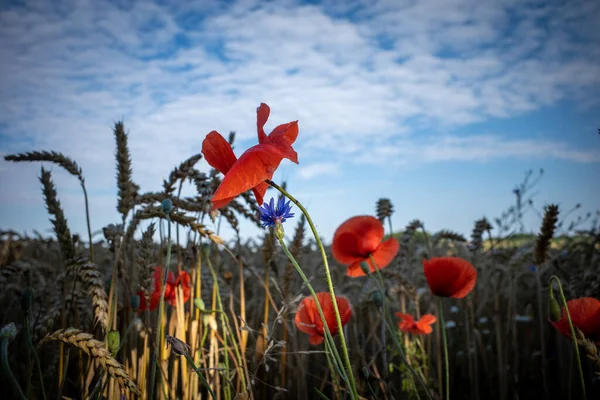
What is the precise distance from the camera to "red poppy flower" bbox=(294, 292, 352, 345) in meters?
1.34

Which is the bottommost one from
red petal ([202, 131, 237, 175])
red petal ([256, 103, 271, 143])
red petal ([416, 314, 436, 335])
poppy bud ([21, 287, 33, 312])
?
red petal ([416, 314, 436, 335])

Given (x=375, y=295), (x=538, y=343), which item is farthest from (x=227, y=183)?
(x=538, y=343)

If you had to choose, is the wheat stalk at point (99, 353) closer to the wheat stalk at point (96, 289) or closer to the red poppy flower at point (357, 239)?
the wheat stalk at point (96, 289)

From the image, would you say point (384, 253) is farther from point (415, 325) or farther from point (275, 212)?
point (275, 212)

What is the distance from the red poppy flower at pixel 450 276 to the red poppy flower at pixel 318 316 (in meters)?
0.37

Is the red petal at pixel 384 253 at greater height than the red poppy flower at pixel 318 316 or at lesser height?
greater

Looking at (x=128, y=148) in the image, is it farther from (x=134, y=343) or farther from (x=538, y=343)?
(x=538, y=343)

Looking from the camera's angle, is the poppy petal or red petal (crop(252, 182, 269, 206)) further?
the poppy petal

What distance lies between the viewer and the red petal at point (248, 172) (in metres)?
0.78

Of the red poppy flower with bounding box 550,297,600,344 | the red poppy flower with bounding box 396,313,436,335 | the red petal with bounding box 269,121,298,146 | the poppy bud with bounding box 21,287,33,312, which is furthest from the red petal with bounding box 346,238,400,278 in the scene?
the poppy bud with bounding box 21,287,33,312

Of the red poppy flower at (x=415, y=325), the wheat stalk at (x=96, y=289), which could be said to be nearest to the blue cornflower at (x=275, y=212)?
the wheat stalk at (x=96, y=289)

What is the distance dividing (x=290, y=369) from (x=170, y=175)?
1.02 metres

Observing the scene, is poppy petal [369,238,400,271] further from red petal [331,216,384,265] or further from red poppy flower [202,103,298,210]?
red poppy flower [202,103,298,210]

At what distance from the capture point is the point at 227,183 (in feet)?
2.56
